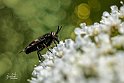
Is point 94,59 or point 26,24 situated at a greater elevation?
point 26,24

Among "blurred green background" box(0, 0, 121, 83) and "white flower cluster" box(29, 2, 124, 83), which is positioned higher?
"blurred green background" box(0, 0, 121, 83)

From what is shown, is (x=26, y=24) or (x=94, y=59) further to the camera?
(x=26, y=24)

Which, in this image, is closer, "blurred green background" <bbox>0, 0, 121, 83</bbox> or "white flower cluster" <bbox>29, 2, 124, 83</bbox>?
"white flower cluster" <bbox>29, 2, 124, 83</bbox>

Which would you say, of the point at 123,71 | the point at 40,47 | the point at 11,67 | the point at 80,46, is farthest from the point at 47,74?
the point at 11,67

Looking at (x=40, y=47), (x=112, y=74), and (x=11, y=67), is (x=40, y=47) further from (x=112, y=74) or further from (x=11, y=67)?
(x=11, y=67)
